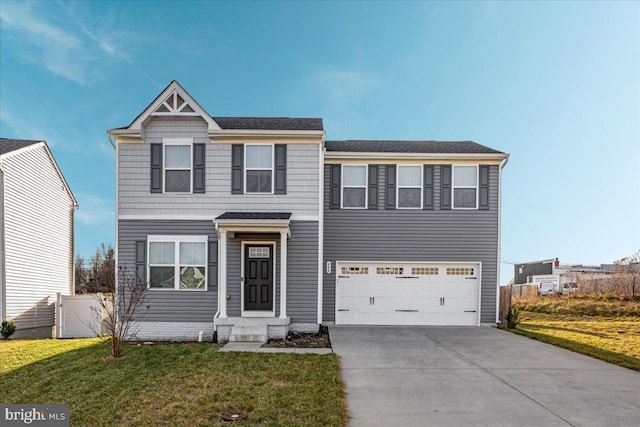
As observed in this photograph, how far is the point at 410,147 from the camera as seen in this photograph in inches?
495

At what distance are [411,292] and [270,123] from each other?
732 centimetres

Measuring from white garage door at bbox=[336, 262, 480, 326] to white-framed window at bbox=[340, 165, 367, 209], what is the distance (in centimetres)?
207

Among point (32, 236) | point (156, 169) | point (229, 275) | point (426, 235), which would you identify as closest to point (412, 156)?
point (426, 235)

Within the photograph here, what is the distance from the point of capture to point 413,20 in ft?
43.7

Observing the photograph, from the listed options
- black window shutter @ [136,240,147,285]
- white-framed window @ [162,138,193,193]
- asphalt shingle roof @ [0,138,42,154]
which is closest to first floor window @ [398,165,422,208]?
white-framed window @ [162,138,193,193]

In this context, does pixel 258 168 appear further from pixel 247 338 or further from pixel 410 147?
pixel 410 147

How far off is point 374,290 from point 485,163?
5.68 meters

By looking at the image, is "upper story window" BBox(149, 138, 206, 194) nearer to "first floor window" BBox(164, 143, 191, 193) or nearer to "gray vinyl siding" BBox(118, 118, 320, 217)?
"first floor window" BBox(164, 143, 191, 193)

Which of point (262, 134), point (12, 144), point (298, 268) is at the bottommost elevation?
point (298, 268)

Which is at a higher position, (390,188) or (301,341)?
(390,188)

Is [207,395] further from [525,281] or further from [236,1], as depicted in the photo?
[525,281]

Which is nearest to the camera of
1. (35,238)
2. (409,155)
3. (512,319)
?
(512,319)

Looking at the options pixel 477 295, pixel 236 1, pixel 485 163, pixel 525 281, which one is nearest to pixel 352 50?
pixel 236 1

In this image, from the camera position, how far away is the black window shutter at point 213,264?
10.4 metres
